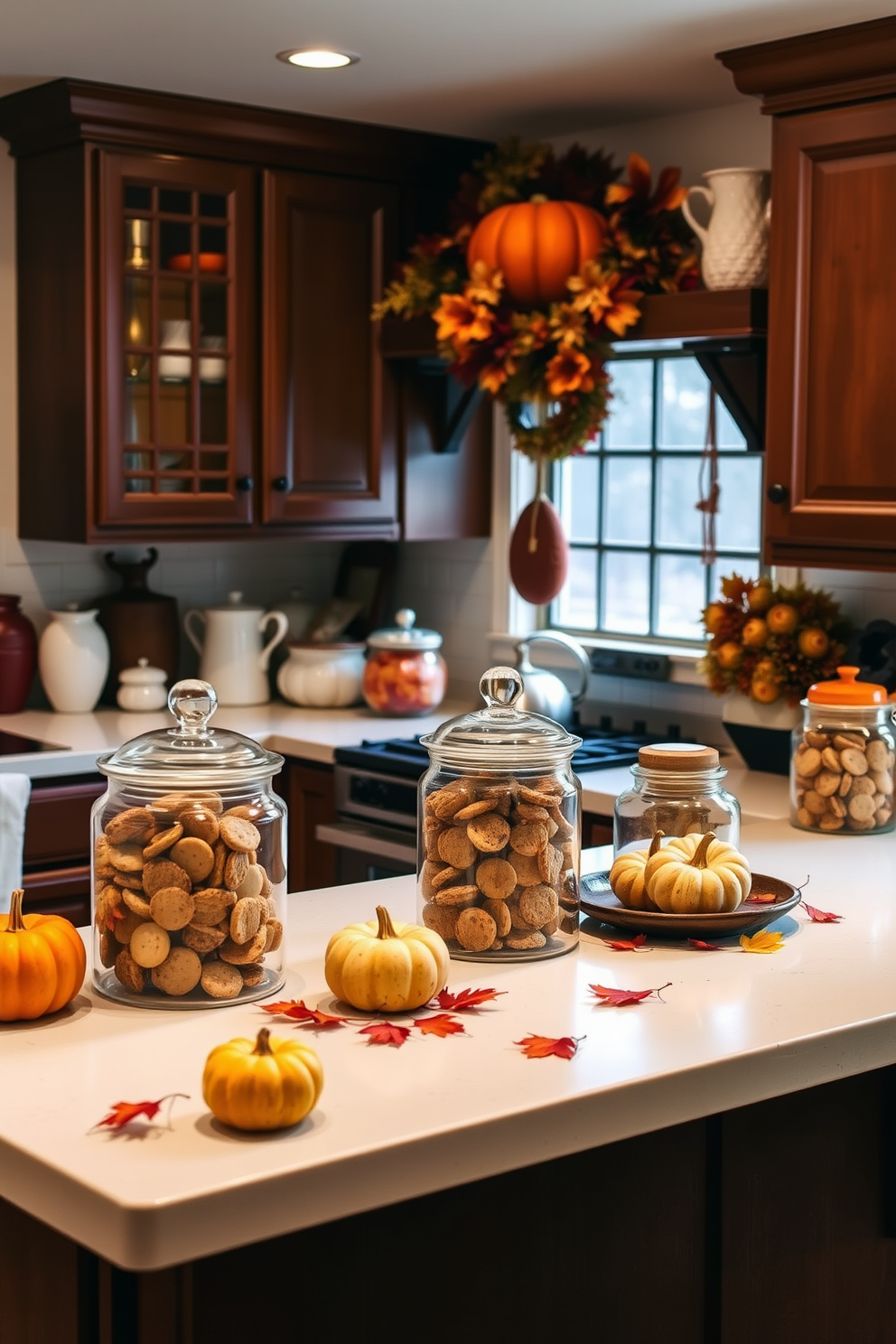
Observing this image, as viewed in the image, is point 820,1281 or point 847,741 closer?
point 820,1281

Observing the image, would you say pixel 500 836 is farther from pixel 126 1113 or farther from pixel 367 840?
pixel 367 840

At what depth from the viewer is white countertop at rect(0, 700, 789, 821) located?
336 centimetres

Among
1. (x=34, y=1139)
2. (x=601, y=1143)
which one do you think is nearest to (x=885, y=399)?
(x=601, y=1143)

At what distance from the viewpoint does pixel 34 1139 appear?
1.44 metres

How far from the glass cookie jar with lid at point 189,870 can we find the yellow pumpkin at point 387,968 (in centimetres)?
10

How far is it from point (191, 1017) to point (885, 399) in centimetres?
196

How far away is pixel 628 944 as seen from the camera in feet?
6.86

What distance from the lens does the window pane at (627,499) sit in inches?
166

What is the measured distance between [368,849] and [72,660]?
991 millimetres

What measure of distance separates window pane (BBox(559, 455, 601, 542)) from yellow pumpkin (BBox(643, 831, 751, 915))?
229 centimetres

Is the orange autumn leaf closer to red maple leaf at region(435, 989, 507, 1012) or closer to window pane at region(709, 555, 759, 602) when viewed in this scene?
red maple leaf at region(435, 989, 507, 1012)

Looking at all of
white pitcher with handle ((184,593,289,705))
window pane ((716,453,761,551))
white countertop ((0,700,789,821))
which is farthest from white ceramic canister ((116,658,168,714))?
window pane ((716,453,761,551))

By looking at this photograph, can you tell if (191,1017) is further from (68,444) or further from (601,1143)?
(68,444)

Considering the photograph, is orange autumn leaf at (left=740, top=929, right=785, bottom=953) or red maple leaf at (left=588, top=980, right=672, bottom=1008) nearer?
red maple leaf at (left=588, top=980, right=672, bottom=1008)
